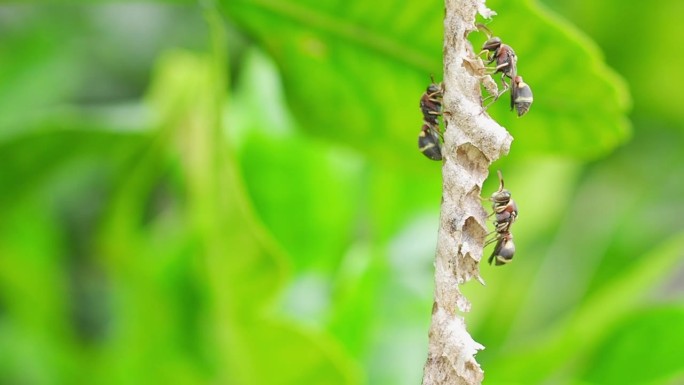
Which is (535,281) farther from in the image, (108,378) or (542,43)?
(542,43)

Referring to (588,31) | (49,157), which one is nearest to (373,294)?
(49,157)

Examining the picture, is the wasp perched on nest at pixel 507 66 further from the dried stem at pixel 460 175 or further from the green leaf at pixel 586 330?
the green leaf at pixel 586 330

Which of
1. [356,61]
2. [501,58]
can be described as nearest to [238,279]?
[356,61]

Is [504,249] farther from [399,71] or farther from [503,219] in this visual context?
[399,71]

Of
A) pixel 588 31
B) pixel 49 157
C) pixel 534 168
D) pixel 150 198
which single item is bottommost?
pixel 49 157

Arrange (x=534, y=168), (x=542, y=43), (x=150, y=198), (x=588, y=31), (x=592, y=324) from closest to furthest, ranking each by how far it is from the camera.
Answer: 1. (x=542, y=43)
2. (x=592, y=324)
3. (x=534, y=168)
4. (x=588, y=31)
5. (x=150, y=198)

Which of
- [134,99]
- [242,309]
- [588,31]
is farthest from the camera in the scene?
[134,99]

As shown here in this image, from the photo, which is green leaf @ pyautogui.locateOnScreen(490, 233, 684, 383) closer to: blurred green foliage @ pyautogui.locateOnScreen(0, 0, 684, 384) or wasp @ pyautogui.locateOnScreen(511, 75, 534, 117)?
blurred green foliage @ pyautogui.locateOnScreen(0, 0, 684, 384)

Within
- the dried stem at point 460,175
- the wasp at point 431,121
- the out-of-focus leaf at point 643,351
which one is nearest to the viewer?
the dried stem at point 460,175

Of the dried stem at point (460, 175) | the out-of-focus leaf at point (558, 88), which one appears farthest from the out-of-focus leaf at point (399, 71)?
the dried stem at point (460, 175)
